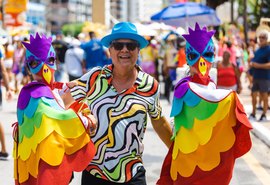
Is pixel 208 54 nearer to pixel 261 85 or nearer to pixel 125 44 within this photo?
pixel 125 44

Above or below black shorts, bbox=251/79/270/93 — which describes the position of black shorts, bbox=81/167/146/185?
above

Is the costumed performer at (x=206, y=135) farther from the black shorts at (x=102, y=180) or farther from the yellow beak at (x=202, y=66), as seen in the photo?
the black shorts at (x=102, y=180)

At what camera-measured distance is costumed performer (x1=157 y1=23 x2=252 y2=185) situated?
4.70 metres

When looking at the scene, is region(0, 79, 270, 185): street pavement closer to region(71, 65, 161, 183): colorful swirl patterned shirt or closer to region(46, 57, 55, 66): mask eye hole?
region(46, 57, 55, 66): mask eye hole

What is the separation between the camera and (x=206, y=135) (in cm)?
471

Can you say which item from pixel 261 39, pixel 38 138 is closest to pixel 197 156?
pixel 38 138

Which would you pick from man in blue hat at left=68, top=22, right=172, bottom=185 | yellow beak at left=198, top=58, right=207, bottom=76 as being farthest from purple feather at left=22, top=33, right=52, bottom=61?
yellow beak at left=198, top=58, right=207, bottom=76

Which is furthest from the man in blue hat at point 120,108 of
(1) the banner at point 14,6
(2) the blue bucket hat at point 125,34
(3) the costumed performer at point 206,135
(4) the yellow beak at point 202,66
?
(1) the banner at point 14,6

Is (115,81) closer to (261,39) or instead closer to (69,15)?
(261,39)

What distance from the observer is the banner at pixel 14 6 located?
33.2 metres

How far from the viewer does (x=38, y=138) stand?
4676 millimetres

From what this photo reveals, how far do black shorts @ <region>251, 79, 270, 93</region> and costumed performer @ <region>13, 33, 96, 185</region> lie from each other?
838 centimetres

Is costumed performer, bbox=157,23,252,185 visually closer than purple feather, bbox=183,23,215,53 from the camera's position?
Yes

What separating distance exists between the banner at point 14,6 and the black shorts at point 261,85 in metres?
21.7
